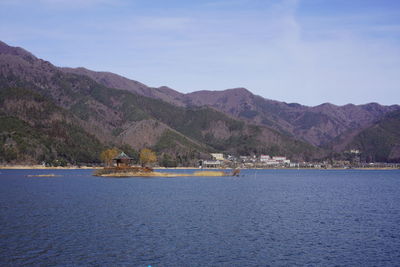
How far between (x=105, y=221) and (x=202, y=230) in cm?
1419

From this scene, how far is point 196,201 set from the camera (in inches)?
3615

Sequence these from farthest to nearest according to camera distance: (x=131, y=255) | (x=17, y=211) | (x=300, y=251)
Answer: (x=17, y=211)
(x=300, y=251)
(x=131, y=255)

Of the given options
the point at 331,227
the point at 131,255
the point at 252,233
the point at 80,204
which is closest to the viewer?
the point at 131,255

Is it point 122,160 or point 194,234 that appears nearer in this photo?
point 194,234

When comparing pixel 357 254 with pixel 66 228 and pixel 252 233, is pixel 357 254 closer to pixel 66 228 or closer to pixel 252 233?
pixel 252 233

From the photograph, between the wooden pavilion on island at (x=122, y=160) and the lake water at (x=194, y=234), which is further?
the wooden pavilion on island at (x=122, y=160)

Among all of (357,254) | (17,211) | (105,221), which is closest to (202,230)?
(105,221)

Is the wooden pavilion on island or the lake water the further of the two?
the wooden pavilion on island

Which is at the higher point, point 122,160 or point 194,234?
point 122,160

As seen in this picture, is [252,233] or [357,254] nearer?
[357,254]

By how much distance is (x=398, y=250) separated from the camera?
47.2 metres

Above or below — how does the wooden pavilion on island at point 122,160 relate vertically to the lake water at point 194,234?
above

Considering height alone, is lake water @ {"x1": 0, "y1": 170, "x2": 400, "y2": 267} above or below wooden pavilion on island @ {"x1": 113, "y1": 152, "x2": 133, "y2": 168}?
below

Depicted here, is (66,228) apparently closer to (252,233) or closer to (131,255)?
(131,255)
